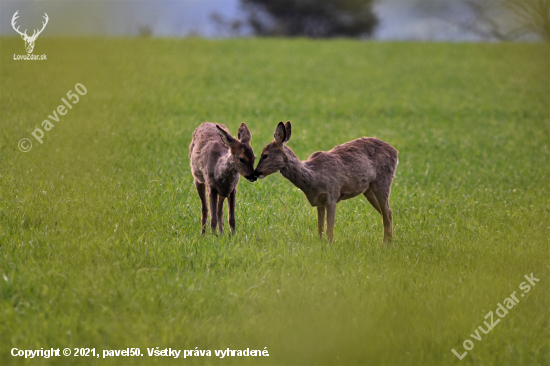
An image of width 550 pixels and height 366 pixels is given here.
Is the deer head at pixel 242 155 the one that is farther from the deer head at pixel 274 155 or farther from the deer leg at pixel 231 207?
the deer leg at pixel 231 207

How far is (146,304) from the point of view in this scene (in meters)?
5.20

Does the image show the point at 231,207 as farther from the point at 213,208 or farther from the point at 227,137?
the point at 227,137

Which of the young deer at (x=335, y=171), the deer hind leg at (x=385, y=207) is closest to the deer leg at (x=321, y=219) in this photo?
the young deer at (x=335, y=171)

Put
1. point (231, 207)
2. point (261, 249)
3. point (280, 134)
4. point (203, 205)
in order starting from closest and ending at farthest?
point (280, 134) < point (261, 249) < point (231, 207) < point (203, 205)

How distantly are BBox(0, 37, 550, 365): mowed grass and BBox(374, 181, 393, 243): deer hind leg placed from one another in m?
0.21

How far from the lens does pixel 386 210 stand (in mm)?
7395

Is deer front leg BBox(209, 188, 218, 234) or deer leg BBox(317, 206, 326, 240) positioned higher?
deer front leg BBox(209, 188, 218, 234)

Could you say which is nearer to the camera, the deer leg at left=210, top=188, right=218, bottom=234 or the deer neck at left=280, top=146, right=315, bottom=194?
the deer neck at left=280, top=146, right=315, bottom=194

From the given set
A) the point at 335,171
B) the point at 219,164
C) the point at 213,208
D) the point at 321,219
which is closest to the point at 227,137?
the point at 219,164

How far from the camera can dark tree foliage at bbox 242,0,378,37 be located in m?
52.3

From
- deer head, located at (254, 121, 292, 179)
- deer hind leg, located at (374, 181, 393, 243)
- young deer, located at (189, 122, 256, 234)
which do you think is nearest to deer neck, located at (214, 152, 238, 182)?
young deer, located at (189, 122, 256, 234)

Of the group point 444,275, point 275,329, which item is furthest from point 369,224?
point 275,329

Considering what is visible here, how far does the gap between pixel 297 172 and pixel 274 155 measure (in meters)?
0.42

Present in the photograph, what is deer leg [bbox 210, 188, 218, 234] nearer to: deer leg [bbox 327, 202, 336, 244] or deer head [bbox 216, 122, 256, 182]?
deer head [bbox 216, 122, 256, 182]
